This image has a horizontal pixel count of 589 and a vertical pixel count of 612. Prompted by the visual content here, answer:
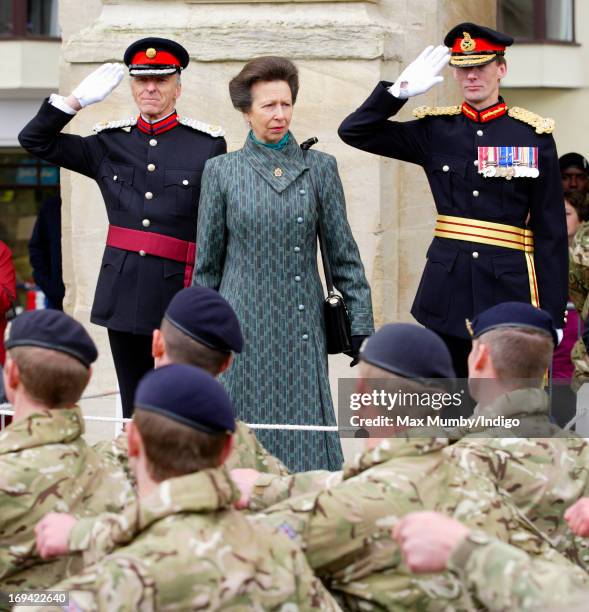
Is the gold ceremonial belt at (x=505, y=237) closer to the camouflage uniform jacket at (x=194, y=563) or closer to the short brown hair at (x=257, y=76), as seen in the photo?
the short brown hair at (x=257, y=76)

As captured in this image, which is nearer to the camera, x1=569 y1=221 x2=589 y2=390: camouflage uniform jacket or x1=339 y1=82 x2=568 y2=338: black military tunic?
x1=339 y1=82 x2=568 y2=338: black military tunic

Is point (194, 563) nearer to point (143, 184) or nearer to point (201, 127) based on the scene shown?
point (143, 184)

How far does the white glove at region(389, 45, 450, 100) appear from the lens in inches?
227

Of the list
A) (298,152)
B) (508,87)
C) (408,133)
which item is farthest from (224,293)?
(508,87)

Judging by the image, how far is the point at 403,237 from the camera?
23.6 ft

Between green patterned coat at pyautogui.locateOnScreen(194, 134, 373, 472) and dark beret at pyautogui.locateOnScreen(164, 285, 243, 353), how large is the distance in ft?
4.47

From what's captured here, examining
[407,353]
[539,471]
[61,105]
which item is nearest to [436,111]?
[61,105]

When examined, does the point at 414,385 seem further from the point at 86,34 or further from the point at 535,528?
the point at 86,34

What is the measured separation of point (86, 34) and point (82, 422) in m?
3.58

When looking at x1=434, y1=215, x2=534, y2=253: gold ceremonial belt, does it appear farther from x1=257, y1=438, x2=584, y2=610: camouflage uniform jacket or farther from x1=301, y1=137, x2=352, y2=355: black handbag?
x1=257, y1=438, x2=584, y2=610: camouflage uniform jacket

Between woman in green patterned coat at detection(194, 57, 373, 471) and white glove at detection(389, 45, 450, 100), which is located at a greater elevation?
white glove at detection(389, 45, 450, 100)

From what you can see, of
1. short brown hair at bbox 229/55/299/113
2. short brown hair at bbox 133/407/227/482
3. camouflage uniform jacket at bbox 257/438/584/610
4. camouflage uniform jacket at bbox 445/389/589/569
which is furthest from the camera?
short brown hair at bbox 229/55/299/113

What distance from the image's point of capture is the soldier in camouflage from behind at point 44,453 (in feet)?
12.2

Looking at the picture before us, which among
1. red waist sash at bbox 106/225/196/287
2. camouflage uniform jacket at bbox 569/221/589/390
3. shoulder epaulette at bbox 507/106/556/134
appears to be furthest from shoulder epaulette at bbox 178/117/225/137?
camouflage uniform jacket at bbox 569/221/589/390
